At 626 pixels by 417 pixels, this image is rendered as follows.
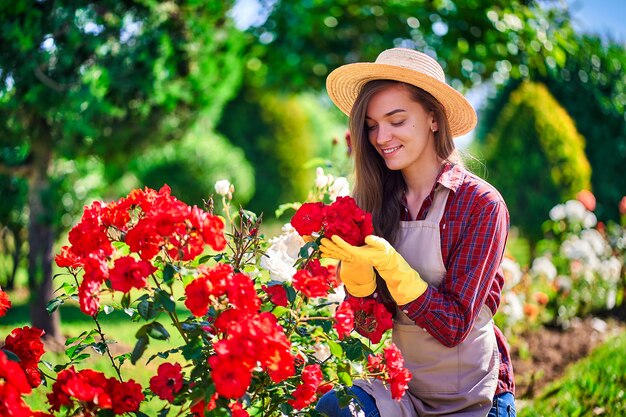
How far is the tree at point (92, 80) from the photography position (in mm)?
3910

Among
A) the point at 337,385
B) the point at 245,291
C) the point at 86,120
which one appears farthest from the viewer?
the point at 86,120

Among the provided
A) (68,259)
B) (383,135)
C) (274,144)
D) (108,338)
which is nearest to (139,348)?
(68,259)

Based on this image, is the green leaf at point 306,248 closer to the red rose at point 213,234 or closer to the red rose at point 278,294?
the red rose at point 278,294

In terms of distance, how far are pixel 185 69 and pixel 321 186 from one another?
97.5 inches

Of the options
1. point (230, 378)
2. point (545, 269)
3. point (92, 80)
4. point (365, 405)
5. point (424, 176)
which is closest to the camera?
point (230, 378)

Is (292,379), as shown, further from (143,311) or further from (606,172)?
(606,172)

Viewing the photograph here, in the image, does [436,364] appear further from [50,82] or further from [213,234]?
[50,82]

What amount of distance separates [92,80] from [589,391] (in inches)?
128

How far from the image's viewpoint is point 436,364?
2051 millimetres

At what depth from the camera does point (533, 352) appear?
466cm

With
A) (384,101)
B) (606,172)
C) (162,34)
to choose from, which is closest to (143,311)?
(384,101)

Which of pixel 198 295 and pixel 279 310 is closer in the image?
pixel 198 295

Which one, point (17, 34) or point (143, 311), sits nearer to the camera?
point (143, 311)

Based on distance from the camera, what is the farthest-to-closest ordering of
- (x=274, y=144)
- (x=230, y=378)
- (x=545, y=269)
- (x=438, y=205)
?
(x=274, y=144)
(x=545, y=269)
(x=438, y=205)
(x=230, y=378)
